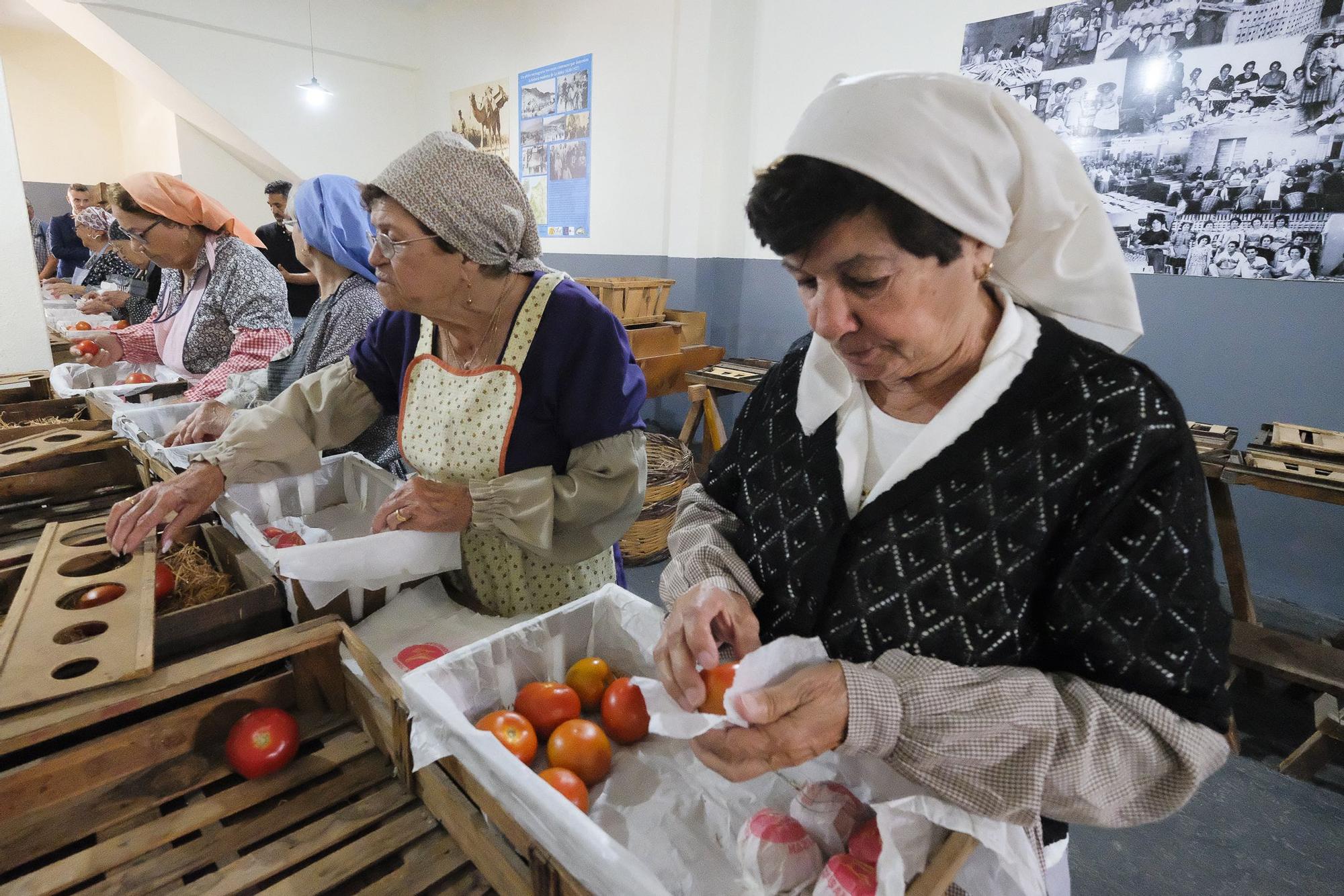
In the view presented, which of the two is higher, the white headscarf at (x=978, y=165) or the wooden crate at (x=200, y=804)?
the white headscarf at (x=978, y=165)

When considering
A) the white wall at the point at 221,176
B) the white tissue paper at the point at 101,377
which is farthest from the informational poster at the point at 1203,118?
the white wall at the point at 221,176

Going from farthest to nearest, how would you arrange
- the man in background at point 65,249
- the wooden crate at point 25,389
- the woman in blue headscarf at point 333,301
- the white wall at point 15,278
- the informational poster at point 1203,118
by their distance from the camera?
the man in background at point 65,249
the white wall at point 15,278
the wooden crate at point 25,389
the informational poster at point 1203,118
the woman in blue headscarf at point 333,301

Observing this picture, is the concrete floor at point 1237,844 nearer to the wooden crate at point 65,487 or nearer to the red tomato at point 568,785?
the red tomato at point 568,785

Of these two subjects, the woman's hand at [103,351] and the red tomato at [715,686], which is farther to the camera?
the woman's hand at [103,351]

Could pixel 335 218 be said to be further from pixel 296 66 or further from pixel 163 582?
pixel 296 66

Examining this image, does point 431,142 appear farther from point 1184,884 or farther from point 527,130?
point 527,130

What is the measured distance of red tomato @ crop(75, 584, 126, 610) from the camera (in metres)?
1.21

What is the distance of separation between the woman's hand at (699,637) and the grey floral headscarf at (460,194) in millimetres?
883

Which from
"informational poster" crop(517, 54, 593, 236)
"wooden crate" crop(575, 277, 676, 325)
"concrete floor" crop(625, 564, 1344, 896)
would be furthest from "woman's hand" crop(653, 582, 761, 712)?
"informational poster" crop(517, 54, 593, 236)

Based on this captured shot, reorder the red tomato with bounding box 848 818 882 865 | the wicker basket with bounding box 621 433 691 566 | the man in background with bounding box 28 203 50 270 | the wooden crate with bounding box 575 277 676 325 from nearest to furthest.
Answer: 1. the red tomato with bounding box 848 818 882 865
2. the wicker basket with bounding box 621 433 691 566
3. the wooden crate with bounding box 575 277 676 325
4. the man in background with bounding box 28 203 50 270

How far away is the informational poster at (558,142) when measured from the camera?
576 centimetres

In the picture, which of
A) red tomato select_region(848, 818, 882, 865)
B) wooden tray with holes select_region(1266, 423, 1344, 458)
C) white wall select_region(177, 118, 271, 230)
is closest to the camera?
red tomato select_region(848, 818, 882, 865)

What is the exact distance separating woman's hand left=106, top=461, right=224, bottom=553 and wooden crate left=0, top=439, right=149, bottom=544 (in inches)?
18.3

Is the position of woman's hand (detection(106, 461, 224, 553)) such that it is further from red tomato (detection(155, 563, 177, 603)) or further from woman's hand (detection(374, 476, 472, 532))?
woman's hand (detection(374, 476, 472, 532))
